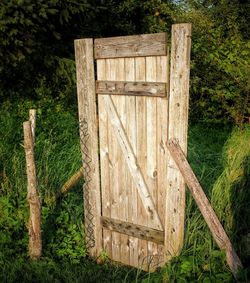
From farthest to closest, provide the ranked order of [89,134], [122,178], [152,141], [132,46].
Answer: [89,134] < [122,178] < [152,141] < [132,46]

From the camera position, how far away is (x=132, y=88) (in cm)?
424

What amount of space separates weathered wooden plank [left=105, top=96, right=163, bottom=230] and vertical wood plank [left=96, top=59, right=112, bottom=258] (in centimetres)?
15

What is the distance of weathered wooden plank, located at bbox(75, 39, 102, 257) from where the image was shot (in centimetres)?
457

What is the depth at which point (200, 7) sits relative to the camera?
47.6 ft

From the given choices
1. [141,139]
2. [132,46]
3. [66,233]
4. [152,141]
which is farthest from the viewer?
[66,233]

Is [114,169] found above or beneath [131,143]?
beneath

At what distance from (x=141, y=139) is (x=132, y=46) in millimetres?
955

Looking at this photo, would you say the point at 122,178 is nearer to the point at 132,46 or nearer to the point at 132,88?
the point at 132,88

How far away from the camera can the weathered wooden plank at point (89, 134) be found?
4.57m

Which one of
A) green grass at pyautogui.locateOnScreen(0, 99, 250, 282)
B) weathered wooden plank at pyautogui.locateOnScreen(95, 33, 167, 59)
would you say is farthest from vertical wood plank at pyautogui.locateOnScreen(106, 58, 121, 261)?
green grass at pyautogui.locateOnScreen(0, 99, 250, 282)

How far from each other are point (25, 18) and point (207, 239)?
4.97 m

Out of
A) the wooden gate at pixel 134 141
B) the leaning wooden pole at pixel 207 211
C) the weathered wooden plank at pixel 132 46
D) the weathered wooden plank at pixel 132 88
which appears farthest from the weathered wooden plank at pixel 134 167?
the leaning wooden pole at pixel 207 211

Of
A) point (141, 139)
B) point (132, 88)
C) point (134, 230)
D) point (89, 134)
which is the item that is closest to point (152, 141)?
point (141, 139)

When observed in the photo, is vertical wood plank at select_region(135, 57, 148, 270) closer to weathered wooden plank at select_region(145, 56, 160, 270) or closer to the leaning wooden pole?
weathered wooden plank at select_region(145, 56, 160, 270)
